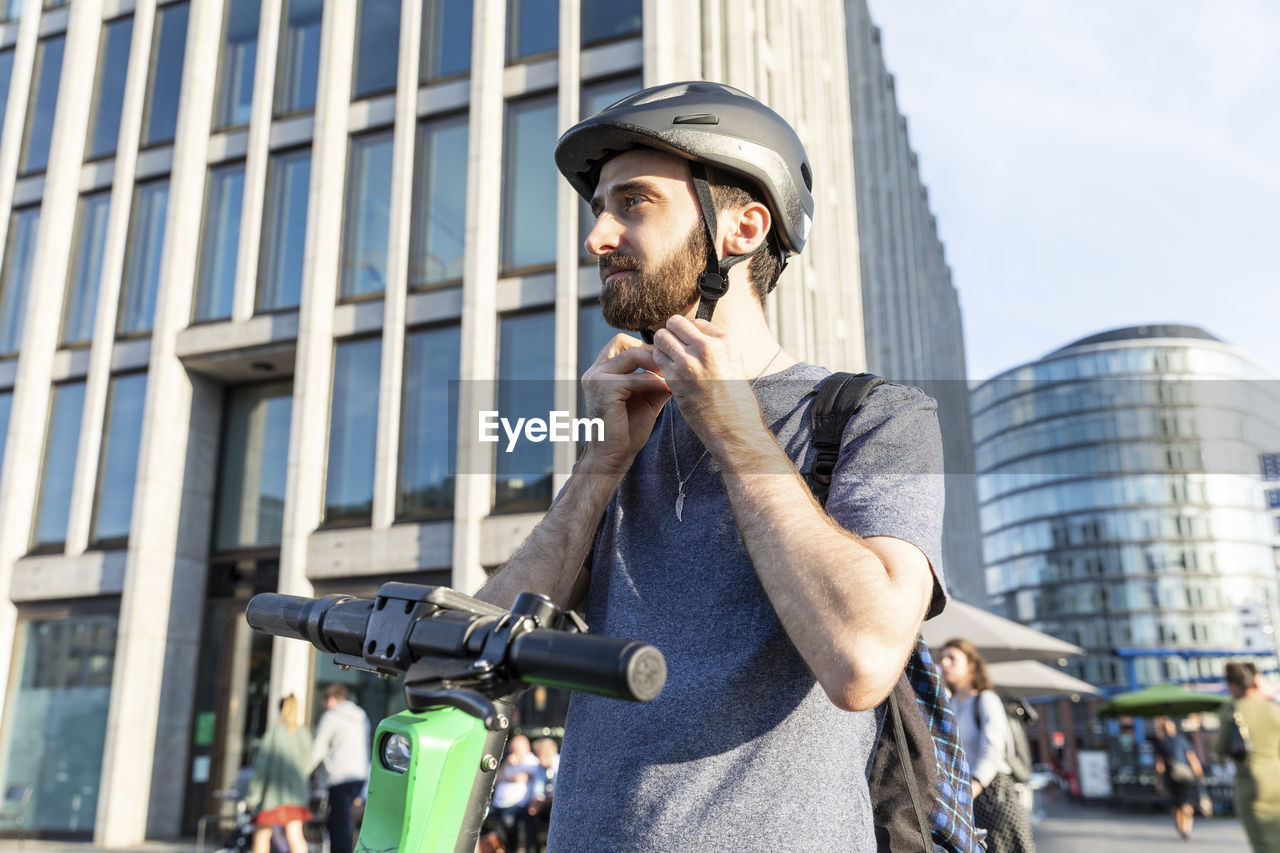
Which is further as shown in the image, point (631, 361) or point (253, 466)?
point (253, 466)

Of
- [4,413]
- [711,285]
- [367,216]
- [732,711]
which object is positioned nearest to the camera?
[732,711]

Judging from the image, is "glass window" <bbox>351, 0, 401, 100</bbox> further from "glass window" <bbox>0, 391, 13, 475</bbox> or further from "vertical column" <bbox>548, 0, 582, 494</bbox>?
"glass window" <bbox>0, 391, 13, 475</bbox>

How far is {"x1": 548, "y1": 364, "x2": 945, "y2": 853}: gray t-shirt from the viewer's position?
4.28ft

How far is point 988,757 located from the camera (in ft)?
22.0

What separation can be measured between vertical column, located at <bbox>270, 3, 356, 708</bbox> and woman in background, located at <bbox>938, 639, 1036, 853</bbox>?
420 inches

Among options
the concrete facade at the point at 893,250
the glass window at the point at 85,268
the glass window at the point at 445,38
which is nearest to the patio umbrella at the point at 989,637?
the glass window at the point at 445,38

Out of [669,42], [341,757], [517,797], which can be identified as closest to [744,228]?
[341,757]

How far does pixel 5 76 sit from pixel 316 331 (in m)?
10.5

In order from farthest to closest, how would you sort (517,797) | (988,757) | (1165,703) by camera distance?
(1165,703) < (517,797) < (988,757)

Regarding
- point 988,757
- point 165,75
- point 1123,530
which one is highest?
point 1123,530

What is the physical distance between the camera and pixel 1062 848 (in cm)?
1455

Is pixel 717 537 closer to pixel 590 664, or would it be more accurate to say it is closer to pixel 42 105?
pixel 590 664

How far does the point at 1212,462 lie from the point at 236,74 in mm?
19559

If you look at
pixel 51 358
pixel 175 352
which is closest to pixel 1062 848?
pixel 175 352
